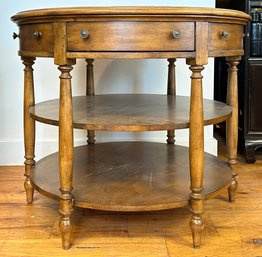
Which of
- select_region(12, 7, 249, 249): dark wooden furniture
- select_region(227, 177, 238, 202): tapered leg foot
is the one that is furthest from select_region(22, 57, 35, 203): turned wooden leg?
select_region(227, 177, 238, 202): tapered leg foot

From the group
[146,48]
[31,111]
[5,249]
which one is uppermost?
[146,48]

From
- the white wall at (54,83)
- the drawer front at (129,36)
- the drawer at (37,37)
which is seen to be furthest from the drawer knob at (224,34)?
the white wall at (54,83)

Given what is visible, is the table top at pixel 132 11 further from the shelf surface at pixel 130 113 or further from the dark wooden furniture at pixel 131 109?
the shelf surface at pixel 130 113

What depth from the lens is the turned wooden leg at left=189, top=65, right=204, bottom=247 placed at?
122 centimetres

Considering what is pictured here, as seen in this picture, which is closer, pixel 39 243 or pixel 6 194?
pixel 39 243

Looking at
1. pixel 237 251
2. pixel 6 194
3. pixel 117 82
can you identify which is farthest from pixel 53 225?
pixel 117 82

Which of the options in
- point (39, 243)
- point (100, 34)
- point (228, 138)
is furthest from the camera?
point (228, 138)

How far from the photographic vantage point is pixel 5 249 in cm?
129

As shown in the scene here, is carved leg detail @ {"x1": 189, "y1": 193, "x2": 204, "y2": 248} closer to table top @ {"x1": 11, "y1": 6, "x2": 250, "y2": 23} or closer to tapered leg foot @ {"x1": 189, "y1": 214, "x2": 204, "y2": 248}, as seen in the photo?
tapered leg foot @ {"x1": 189, "y1": 214, "x2": 204, "y2": 248}

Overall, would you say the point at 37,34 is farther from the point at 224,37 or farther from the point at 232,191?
the point at 232,191

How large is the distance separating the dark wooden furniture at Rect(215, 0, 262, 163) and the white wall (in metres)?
0.17

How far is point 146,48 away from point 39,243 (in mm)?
699

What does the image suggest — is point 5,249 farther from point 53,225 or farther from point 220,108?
point 220,108

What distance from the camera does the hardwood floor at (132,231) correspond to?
4.20 feet
